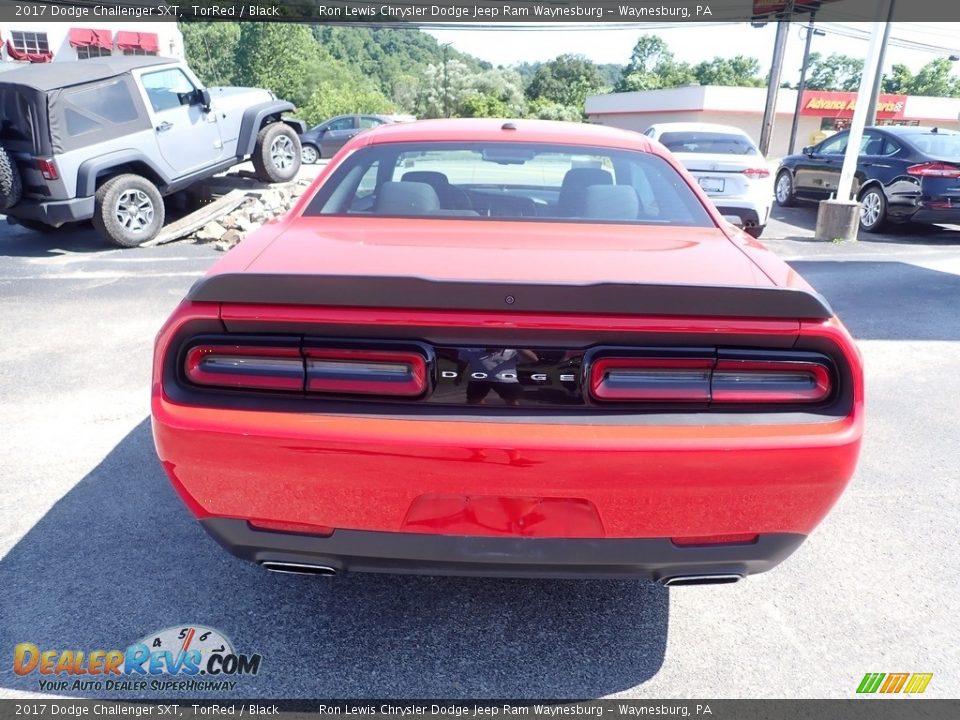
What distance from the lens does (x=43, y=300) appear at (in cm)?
635

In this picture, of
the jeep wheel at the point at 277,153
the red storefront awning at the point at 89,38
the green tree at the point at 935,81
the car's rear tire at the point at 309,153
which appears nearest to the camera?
the jeep wheel at the point at 277,153

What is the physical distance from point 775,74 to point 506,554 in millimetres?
19055

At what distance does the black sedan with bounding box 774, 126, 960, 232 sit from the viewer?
9.49 m

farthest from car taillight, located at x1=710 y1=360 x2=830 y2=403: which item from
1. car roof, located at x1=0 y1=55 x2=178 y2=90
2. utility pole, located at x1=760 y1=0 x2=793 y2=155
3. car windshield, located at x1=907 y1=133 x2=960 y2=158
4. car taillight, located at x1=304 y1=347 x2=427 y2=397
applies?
utility pole, located at x1=760 y1=0 x2=793 y2=155

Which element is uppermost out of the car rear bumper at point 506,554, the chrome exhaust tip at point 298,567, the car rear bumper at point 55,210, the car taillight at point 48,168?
the car taillight at point 48,168

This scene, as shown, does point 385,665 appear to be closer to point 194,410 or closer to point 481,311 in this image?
point 194,410

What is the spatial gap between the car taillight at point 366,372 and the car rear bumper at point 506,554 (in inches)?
15.1

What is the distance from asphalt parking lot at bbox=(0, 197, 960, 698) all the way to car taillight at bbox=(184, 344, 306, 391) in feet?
3.07

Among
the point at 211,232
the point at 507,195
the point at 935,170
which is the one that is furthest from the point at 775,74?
the point at 507,195

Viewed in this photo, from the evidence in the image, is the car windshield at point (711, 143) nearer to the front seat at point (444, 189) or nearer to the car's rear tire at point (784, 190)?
the car's rear tire at point (784, 190)

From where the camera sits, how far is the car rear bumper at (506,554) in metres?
1.79

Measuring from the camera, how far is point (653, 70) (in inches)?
4407

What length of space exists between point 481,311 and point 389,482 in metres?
0.48

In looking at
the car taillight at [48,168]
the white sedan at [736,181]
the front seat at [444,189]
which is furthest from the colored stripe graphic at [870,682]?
the car taillight at [48,168]
